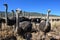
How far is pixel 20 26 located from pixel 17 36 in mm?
873

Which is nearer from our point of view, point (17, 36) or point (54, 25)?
point (17, 36)

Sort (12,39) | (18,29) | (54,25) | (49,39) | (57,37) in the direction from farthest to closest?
(54,25), (57,37), (49,39), (18,29), (12,39)

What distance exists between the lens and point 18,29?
9922 millimetres

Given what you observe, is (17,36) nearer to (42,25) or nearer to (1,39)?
(1,39)

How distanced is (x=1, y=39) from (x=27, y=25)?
1422 millimetres

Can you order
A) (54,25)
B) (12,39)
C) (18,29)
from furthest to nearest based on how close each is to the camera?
(54,25), (18,29), (12,39)

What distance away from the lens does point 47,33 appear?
39.0ft

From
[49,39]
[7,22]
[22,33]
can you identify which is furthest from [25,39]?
[7,22]

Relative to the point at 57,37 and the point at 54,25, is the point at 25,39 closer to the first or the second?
the point at 57,37

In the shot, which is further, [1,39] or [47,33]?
[47,33]

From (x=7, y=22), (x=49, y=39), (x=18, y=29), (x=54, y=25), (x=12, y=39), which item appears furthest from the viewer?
(x=54, y=25)

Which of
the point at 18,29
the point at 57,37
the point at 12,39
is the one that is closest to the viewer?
the point at 12,39

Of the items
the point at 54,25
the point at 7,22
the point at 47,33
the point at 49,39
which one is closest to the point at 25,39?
the point at 49,39

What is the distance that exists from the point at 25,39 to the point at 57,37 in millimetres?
2637
